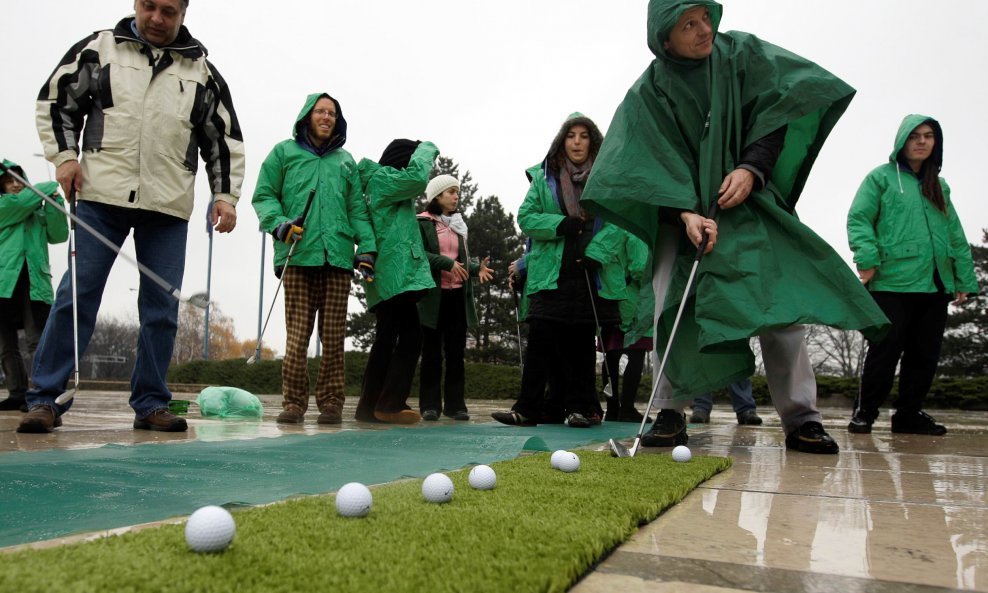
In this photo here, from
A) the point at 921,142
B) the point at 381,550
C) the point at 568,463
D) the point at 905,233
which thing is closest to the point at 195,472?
the point at 568,463

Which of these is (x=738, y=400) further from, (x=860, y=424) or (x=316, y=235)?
(x=316, y=235)

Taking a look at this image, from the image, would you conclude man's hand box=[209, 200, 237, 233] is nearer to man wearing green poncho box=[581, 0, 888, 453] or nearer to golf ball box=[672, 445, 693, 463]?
man wearing green poncho box=[581, 0, 888, 453]

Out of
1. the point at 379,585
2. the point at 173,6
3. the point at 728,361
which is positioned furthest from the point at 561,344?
the point at 379,585

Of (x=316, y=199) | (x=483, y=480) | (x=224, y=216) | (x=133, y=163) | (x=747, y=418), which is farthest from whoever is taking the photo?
(x=747, y=418)

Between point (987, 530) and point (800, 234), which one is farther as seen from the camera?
point (800, 234)

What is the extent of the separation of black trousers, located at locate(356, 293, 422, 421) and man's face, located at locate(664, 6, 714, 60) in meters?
2.63

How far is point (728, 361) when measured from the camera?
3529mm

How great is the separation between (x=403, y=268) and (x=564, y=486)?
340 cm

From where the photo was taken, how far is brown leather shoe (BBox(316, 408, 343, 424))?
5023mm

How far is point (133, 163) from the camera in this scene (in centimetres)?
409

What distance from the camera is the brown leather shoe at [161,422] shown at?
4.14 meters

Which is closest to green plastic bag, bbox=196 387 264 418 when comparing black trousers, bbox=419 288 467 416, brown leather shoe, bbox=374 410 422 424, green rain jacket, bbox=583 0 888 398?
brown leather shoe, bbox=374 410 422 424

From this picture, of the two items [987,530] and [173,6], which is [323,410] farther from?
[987,530]

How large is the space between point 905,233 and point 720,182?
2638 millimetres
